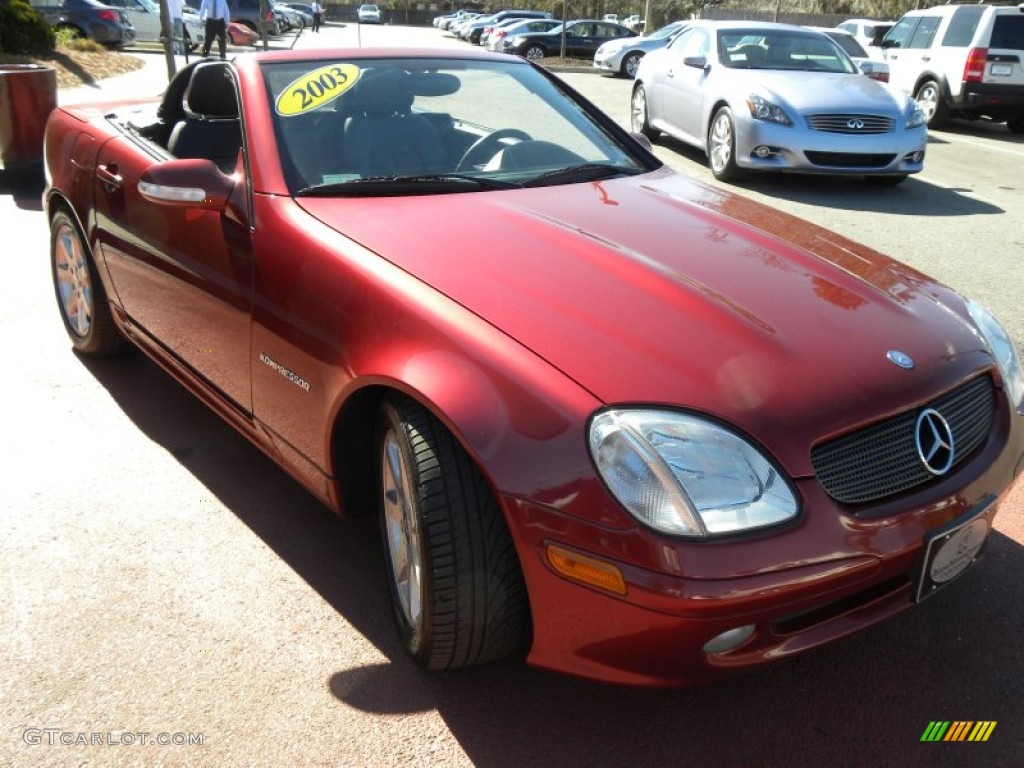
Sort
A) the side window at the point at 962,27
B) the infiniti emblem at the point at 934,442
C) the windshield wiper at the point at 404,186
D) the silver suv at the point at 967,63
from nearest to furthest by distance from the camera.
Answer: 1. the infiniti emblem at the point at 934,442
2. the windshield wiper at the point at 404,186
3. the silver suv at the point at 967,63
4. the side window at the point at 962,27

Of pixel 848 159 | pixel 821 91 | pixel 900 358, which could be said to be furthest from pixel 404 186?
pixel 821 91

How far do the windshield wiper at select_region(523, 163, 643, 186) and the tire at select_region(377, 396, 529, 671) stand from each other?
1204mm

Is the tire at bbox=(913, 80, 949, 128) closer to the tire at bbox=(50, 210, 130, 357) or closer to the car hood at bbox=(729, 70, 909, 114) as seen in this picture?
the car hood at bbox=(729, 70, 909, 114)

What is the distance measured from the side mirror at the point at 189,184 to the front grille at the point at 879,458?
189 cm

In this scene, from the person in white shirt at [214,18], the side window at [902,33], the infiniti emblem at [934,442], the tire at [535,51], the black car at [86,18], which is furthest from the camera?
the tire at [535,51]

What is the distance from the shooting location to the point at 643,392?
1.94 metres

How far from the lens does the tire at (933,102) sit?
13383mm

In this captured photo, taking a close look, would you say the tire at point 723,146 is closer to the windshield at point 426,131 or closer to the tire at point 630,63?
the windshield at point 426,131

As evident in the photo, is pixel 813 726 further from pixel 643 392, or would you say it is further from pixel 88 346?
pixel 88 346

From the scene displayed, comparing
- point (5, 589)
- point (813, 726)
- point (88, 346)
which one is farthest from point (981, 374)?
point (88, 346)

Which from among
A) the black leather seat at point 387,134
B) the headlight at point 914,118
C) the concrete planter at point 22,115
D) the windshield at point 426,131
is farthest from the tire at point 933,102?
the black leather seat at point 387,134

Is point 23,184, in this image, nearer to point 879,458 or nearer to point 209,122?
point 209,122

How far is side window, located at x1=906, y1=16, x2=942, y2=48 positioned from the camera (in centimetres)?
1371

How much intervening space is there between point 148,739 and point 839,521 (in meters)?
1.62
